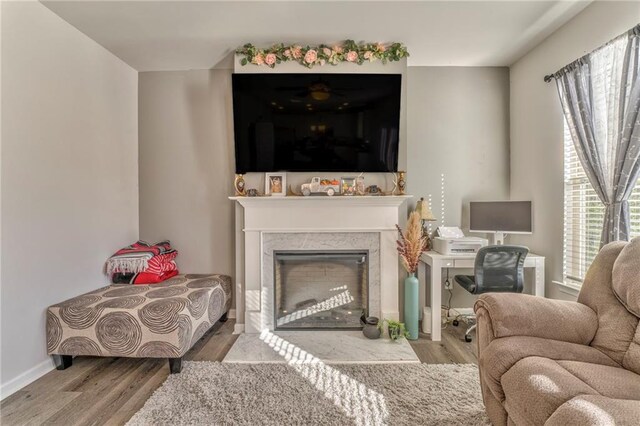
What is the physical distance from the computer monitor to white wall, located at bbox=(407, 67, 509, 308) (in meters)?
0.19

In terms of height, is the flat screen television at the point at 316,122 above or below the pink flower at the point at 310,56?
below

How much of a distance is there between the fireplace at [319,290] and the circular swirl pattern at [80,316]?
54.7 inches

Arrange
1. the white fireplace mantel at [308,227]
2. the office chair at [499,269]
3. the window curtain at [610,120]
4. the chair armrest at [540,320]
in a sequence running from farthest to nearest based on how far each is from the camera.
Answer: the white fireplace mantel at [308,227]
the office chair at [499,269]
the window curtain at [610,120]
the chair armrest at [540,320]

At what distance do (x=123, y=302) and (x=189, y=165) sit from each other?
1501 mm

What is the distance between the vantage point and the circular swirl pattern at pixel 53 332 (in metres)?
2.13

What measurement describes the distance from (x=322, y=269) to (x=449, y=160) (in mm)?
1754

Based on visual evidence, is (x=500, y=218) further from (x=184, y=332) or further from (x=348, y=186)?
(x=184, y=332)

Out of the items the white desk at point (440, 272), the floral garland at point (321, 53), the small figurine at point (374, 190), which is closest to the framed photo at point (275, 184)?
the small figurine at point (374, 190)

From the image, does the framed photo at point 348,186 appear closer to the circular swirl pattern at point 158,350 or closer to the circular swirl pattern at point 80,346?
the circular swirl pattern at point 158,350

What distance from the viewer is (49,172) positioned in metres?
2.20

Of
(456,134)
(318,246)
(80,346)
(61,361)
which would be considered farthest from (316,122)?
(61,361)

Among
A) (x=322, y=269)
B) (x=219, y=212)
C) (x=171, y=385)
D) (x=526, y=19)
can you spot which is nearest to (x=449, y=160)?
(x=526, y=19)

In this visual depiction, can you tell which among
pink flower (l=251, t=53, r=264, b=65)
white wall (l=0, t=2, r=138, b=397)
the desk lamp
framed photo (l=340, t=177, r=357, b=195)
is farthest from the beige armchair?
white wall (l=0, t=2, r=138, b=397)

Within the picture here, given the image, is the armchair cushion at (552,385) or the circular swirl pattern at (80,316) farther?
the circular swirl pattern at (80,316)
